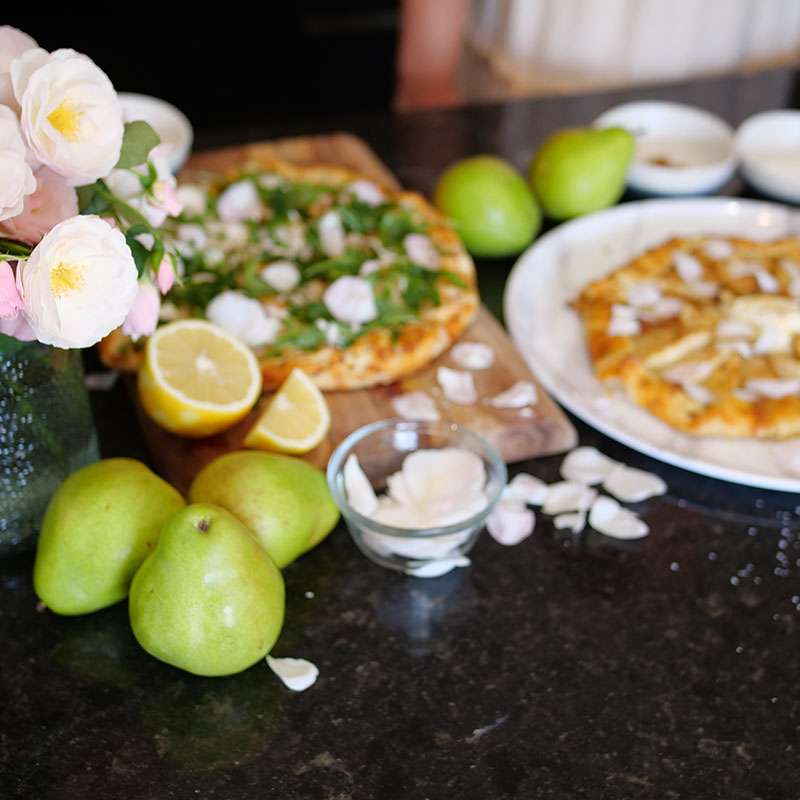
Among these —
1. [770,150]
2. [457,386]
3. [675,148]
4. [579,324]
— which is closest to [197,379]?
[457,386]

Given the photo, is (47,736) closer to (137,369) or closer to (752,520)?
(137,369)

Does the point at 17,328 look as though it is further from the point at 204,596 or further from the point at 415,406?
the point at 415,406

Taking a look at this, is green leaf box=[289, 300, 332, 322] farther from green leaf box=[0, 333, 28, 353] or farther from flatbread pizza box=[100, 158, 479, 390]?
green leaf box=[0, 333, 28, 353]

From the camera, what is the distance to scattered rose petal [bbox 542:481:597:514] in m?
1.29

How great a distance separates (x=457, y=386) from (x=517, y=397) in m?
0.09

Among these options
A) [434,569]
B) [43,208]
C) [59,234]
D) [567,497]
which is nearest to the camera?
[59,234]

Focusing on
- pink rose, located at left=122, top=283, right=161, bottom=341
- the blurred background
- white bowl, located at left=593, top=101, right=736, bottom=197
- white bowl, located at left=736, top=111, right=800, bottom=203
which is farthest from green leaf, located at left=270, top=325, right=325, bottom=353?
the blurred background

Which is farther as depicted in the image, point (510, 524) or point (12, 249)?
point (510, 524)

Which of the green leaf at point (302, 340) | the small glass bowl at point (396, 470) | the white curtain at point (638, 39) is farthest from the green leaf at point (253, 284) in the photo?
the white curtain at point (638, 39)

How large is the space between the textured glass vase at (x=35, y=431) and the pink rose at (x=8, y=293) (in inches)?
7.3

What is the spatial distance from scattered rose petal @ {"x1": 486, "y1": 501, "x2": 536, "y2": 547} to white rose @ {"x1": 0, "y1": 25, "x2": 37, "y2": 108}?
0.68 m

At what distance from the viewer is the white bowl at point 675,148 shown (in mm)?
1916

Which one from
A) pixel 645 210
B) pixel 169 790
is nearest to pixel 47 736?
pixel 169 790

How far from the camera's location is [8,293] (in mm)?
821
